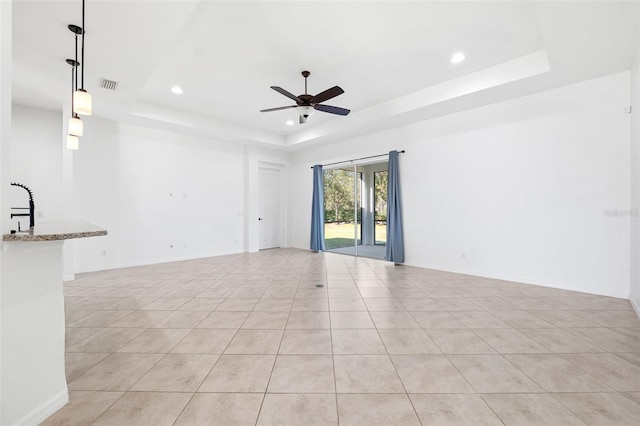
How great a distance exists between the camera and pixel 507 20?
289 cm

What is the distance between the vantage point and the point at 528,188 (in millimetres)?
4152

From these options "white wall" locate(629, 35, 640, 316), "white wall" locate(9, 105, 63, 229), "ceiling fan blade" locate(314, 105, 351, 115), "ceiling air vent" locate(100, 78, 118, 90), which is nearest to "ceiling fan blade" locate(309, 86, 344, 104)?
"ceiling fan blade" locate(314, 105, 351, 115)

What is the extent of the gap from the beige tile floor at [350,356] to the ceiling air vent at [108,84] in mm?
2946

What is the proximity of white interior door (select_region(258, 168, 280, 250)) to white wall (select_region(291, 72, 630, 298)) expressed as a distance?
3.83 metres

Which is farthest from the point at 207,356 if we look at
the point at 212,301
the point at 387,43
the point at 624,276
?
the point at 624,276

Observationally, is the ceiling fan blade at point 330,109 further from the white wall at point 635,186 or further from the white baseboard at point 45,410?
the white baseboard at point 45,410

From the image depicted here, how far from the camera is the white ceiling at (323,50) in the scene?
2605mm

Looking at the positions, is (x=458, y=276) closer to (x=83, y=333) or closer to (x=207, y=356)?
(x=207, y=356)

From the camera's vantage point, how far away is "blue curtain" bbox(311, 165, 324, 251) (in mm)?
7293

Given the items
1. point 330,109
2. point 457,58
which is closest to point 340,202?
point 330,109

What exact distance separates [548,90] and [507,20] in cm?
175

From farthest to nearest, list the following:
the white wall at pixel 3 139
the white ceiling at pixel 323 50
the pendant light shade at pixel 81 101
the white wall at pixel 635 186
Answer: the white wall at pixel 635 186 → the white ceiling at pixel 323 50 → the pendant light shade at pixel 81 101 → the white wall at pixel 3 139

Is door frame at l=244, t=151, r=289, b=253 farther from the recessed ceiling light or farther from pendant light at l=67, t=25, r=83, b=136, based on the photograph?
the recessed ceiling light

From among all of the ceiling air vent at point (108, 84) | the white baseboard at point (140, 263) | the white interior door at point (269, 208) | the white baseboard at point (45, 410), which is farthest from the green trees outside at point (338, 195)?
the white baseboard at point (45, 410)
